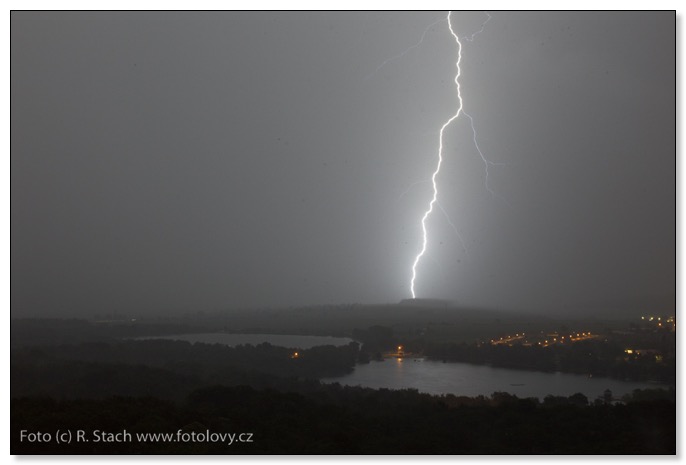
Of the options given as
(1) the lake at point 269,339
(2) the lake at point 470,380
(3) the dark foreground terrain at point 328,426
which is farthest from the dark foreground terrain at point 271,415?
(1) the lake at point 269,339

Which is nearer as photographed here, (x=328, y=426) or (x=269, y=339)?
(x=328, y=426)

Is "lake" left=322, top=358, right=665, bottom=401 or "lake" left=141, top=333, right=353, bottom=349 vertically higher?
"lake" left=141, top=333, right=353, bottom=349

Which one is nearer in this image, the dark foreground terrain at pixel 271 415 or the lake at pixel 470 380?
the dark foreground terrain at pixel 271 415

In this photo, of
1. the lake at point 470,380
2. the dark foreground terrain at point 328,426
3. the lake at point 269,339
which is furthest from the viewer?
the lake at point 269,339

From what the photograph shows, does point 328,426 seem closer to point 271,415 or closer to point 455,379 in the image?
point 271,415

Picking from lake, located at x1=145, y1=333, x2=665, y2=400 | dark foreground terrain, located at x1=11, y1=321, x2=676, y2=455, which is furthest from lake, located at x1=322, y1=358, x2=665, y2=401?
dark foreground terrain, located at x1=11, y1=321, x2=676, y2=455

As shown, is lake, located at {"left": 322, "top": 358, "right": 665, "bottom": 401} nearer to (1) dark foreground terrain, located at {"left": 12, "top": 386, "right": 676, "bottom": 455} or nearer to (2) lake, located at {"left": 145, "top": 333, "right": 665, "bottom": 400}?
(2) lake, located at {"left": 145, "top": 333, "right": 665, "bottom": 400}

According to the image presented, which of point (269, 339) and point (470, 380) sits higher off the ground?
point (269, 339)

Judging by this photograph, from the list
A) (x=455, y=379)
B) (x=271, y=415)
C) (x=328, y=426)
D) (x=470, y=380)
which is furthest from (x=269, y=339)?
(x=328, y=426)

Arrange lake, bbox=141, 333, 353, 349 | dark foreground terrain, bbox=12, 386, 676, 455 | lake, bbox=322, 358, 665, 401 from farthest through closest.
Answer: lake, bbox=141, 333, 353, 349 → lake, bbox=322, 358, 665, 401 → dark foreground terrain, bbox=12, 386, 676, 455

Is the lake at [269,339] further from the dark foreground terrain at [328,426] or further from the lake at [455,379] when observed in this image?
the dark foreground terrain at [328,426]
